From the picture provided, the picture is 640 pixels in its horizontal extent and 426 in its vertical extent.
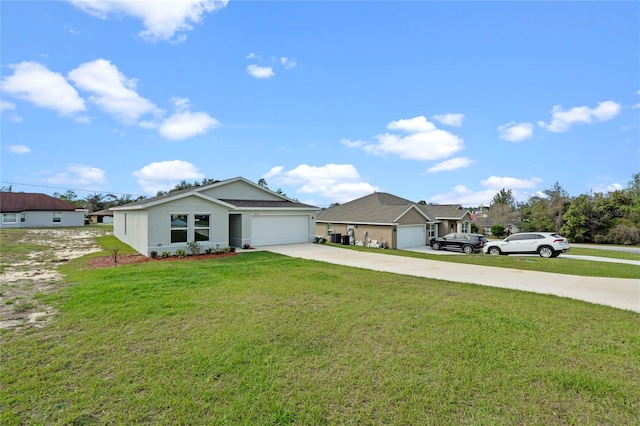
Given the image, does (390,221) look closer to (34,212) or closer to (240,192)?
(240,192)

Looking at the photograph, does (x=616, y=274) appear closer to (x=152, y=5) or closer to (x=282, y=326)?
(x=282, y=326)

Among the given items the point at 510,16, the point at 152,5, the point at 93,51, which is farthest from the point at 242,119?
the point at 510,16

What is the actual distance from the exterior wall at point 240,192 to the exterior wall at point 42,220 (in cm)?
3086

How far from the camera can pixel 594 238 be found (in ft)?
123

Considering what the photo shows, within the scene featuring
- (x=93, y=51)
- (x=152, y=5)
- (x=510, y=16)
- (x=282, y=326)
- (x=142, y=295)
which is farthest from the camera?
(x=93, y=51)

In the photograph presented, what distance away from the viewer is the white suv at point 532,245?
17.7 meters

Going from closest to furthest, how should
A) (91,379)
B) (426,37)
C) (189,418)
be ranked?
(189,418) → (91,379) → (426,37)

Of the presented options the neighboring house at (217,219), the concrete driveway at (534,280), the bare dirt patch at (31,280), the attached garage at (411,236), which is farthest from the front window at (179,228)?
the attached garage at (411,236)

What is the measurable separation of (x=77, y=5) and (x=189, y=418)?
49.8 ft

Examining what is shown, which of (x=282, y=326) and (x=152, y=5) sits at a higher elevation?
(x=152, y=5)

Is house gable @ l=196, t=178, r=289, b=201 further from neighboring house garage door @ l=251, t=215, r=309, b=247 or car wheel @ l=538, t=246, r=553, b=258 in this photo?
car wheel @ l=538, t=246, r=553, b=258

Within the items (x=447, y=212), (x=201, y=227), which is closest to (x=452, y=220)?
(x=447, y=212)

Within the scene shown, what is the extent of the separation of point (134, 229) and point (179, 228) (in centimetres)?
484

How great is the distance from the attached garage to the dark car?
1630 mm
